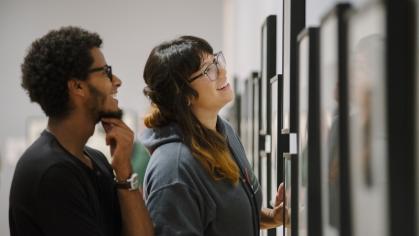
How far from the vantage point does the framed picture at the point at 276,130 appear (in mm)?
1964

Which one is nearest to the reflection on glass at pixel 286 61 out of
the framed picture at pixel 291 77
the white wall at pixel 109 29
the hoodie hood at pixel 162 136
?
the framed picture at pixel 291 77

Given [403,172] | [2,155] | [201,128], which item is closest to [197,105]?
[201,128]

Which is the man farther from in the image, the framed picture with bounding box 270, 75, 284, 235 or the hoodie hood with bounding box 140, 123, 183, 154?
the framed picture with bounding box 270, 75, 284, 235

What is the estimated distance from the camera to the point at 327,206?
1121 millimetres

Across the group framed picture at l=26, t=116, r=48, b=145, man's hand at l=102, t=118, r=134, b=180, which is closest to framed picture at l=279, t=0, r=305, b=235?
man's hand at l=102, t=118, r=134, b=180

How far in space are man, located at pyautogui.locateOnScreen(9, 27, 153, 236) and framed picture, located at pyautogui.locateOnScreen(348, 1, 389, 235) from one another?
29.5 inches

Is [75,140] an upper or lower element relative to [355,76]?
lower

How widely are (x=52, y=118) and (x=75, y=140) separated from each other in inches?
3.2

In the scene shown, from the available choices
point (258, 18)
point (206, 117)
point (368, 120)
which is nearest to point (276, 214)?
point (206, 117)

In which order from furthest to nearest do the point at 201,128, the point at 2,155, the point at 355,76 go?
the point at 2,155 → the point at 201,128 → the point at 355,76

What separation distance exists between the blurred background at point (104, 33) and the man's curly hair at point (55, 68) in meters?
5.79

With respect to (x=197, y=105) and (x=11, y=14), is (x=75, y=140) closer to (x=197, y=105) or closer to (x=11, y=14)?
(x=197, y=105)

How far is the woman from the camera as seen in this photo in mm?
1646

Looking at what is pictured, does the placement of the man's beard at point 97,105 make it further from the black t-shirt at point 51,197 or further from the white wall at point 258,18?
the white wall at point 258,18
